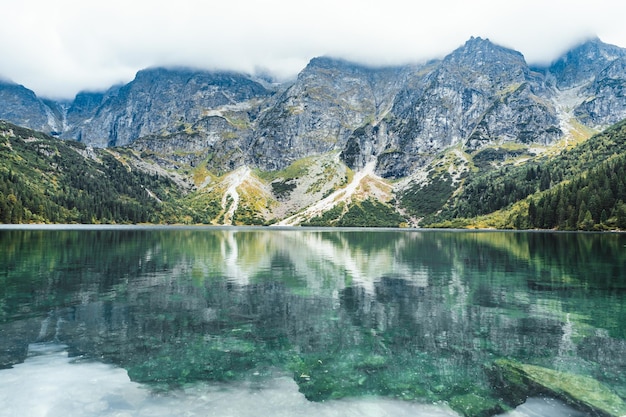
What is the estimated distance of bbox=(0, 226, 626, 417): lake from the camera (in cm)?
1772

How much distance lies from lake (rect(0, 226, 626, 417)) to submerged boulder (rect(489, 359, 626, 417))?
0.50 m

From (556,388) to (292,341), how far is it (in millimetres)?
15156

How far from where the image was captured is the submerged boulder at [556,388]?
679 inches

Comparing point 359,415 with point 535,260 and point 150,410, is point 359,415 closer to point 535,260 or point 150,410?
point 150,410

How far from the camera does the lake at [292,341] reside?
17.7 m

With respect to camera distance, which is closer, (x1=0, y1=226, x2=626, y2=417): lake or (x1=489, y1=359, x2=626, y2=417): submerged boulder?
(x1=489, y1=359, x2=626, y2=417): submerged boulder

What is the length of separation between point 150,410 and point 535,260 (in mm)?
76311

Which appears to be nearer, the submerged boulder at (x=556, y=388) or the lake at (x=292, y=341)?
the submerged boulder at (x=556, y=388)

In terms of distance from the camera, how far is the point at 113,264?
63.2 metres

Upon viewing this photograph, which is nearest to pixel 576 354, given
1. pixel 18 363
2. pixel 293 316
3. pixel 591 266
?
pixel 293 316

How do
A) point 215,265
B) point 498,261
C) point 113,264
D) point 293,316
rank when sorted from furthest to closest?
point 498,261
point 215,265
point 113,264
point 293,316

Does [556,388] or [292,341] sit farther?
[292,341]

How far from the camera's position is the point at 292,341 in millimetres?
26672

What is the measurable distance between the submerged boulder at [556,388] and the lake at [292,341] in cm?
50
